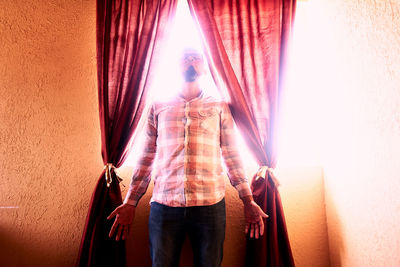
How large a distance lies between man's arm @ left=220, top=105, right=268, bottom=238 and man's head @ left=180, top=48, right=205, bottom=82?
0.81ft

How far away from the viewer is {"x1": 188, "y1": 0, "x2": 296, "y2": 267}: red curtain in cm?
138

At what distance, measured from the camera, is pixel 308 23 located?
1.65 m

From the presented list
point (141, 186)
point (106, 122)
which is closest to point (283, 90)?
point (141, 186)

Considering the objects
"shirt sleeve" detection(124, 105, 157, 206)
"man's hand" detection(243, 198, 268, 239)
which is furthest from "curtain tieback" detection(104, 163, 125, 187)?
"man's hand" detection(243, 198, 268, 239)

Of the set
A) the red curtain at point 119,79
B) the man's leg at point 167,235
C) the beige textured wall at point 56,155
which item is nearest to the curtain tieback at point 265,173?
the beige textured wall at point 56,155

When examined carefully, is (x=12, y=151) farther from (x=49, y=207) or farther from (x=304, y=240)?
(x=304, y=240)

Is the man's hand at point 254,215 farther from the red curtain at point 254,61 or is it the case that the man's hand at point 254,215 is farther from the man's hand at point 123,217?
the man's hand at point 123,217

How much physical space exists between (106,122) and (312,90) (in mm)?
1436

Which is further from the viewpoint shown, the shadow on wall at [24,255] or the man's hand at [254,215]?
the shadow on wall at [24,255]

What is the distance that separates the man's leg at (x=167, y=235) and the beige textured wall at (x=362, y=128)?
37.3 inches

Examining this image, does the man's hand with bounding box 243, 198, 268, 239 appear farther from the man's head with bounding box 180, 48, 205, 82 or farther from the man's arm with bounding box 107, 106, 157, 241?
the man's head with bounding box 180, 48, 205, 82

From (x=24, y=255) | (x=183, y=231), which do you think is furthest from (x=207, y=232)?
(x=24, y=255)

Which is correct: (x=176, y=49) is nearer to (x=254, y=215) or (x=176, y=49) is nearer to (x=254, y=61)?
(x=254, y=61)

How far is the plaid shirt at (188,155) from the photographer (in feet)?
3.56
